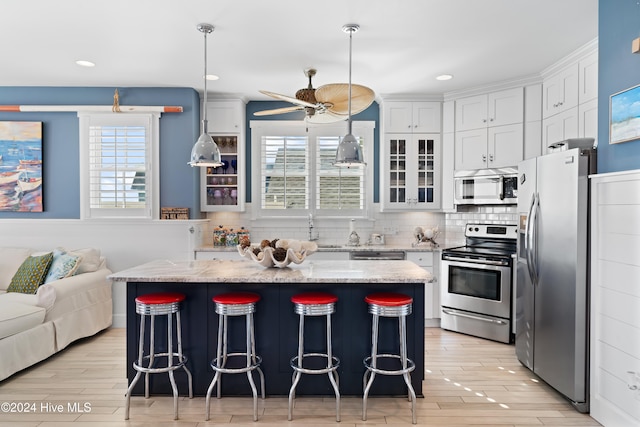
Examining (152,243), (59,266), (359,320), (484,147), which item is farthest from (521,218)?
(59,266)

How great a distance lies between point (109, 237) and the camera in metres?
5.00

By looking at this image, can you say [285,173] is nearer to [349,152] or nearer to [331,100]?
[331,100]

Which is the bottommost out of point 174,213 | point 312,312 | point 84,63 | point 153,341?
point 153,341

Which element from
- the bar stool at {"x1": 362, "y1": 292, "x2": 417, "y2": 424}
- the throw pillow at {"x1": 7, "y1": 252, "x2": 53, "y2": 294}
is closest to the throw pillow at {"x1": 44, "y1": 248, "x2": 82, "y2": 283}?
the throw pillow at {"x1": 7, "y1": 252, "x2": 53, "y2": 294}

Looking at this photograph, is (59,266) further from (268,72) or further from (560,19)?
(560,19)

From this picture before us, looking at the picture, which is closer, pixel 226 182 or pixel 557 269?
pixel 557 269

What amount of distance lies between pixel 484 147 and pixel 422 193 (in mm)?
914

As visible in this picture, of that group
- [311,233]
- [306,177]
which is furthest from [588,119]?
[311,233]

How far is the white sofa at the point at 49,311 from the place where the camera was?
3.46 m

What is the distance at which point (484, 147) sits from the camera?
489 cm

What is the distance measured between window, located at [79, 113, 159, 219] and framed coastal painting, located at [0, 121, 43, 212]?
0.57 m

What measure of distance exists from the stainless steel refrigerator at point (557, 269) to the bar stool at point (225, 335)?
218 centimetres

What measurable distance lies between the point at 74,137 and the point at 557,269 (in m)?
5.26

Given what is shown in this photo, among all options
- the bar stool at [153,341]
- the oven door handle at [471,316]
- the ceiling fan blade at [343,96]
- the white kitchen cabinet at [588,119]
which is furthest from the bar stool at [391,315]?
the white kitchen cabinet at [588,119]
